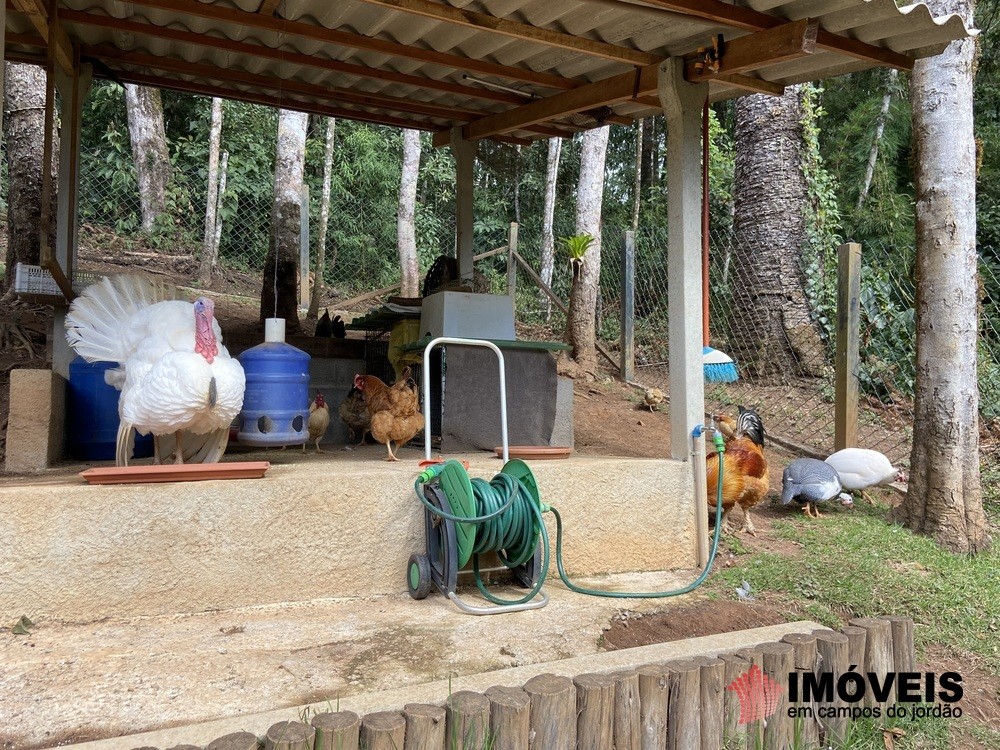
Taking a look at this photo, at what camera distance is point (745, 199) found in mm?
9031

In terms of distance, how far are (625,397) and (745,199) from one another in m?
2.92

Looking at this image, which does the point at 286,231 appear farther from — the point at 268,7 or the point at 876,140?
the point at 876,140

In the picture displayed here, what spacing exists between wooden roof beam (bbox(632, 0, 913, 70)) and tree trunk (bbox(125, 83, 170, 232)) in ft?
35.6

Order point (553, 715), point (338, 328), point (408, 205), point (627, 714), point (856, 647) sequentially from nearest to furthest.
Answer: point (553, 715)
point (627, 714)
point (856, 647)
point (338, 328)
point (408, 205)

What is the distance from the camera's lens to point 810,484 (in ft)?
17.3

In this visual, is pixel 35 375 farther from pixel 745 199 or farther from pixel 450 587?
pixel 745 199

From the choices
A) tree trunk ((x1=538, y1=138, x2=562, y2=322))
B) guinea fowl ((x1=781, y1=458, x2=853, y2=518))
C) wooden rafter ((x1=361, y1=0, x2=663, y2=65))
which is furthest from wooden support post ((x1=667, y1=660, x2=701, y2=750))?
tree trunk ((x1=538, y1=138, x2=562, y2=322))

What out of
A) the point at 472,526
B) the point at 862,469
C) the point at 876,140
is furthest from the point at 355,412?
the point at 876,140

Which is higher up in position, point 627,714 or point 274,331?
point 274,331

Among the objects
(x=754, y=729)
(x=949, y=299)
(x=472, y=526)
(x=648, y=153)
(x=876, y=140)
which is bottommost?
(x=754, y=729)

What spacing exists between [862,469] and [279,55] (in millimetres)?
4872

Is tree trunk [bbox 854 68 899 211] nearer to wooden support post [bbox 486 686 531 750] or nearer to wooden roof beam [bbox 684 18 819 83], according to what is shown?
wooden roof beam [bbox 684 18 819 83]

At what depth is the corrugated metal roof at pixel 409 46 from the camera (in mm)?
3855

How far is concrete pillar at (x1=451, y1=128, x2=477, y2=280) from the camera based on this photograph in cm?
626
